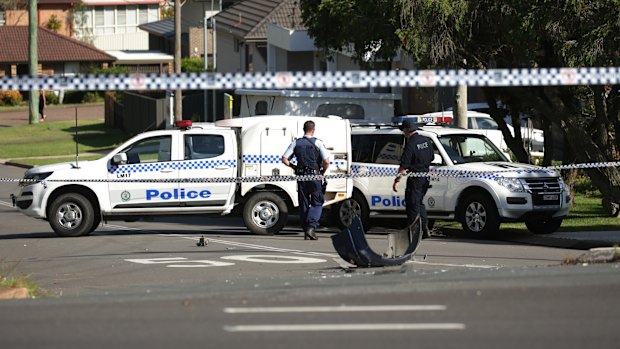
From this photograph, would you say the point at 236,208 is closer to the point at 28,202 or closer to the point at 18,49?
the point at 28,202

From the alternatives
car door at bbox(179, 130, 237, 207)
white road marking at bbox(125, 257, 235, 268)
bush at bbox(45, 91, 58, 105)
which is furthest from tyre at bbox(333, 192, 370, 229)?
bush at bbox(45, 91, 58, 105)

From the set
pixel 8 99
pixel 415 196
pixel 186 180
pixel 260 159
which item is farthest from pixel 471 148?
pixel 8 99

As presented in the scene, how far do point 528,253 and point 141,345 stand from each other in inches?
348

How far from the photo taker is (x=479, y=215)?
18094 millimetres

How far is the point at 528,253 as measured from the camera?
15945 mm

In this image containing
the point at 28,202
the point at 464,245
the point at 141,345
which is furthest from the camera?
the point at 28,202

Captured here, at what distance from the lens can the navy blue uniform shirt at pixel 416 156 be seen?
663 inches

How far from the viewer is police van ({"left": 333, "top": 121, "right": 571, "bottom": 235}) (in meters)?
17.8

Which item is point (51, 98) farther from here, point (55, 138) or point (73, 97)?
point (55, 138)

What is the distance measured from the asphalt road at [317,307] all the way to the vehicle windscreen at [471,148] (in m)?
4.21

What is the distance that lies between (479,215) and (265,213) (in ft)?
11.7

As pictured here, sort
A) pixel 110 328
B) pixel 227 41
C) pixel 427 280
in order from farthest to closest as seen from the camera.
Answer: pixel 227 41, pixel 427 280, pixel 110 328

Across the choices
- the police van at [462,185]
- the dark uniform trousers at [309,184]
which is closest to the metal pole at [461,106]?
the police van at [462,185]

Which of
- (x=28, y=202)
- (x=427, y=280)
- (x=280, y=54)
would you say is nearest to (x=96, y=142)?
(x=280, y=54)
